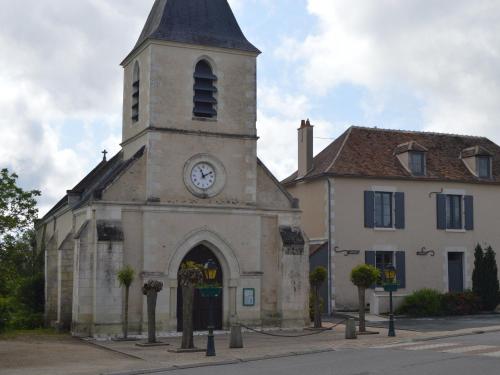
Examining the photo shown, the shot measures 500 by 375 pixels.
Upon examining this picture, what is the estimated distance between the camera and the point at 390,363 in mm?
16438

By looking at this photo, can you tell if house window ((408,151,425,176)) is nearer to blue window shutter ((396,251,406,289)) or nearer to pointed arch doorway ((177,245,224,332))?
blue window shutter ((396,251,406,289))

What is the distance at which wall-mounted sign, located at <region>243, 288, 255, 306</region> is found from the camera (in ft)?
83.4

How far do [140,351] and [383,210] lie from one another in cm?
1580

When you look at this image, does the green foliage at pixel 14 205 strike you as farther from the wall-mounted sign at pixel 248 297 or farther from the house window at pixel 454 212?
the house window at pixel 454 212

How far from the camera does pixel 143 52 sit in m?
25.9

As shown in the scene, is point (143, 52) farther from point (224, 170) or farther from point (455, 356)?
point (455, 356)

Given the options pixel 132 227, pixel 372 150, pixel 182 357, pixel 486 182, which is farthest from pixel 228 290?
pixel 486 182

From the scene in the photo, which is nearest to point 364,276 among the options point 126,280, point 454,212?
point 126,280

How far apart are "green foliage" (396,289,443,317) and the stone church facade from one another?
20.6 feet

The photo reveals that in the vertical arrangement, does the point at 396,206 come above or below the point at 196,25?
below

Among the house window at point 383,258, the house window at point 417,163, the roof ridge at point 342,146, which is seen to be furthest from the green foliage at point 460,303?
the roof ridge at point 342,146

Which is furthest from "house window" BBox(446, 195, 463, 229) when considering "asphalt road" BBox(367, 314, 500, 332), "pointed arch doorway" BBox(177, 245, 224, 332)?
"pointed arch doorway" BBox(177, 245, 224, 332)

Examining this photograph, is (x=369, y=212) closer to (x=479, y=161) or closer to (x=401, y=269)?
(x=401, y=269)

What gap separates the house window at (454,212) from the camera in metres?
34.2
